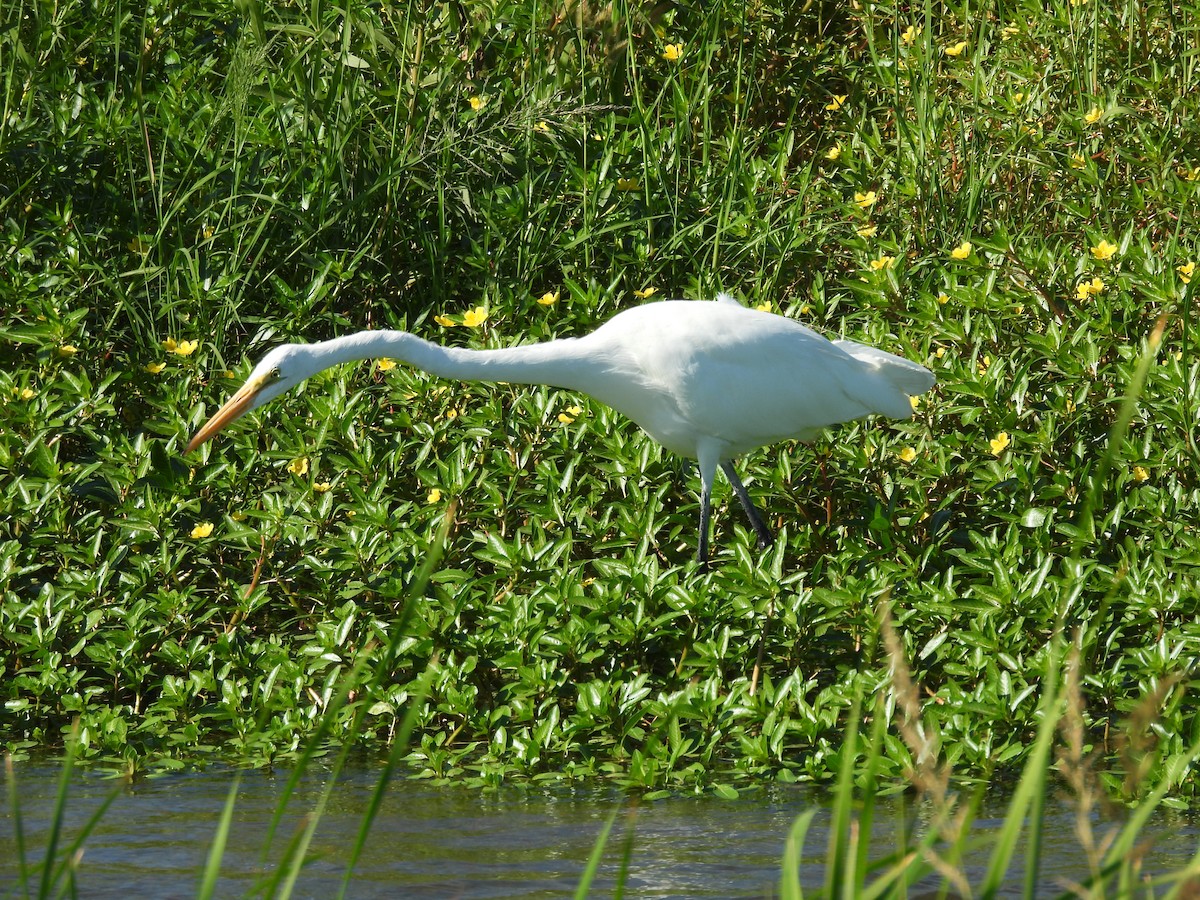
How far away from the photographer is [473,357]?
3.72 meters

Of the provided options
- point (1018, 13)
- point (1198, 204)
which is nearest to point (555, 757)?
point (1198, 204)

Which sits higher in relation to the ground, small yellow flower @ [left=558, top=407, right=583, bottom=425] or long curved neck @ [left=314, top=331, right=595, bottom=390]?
long curved neck @ [left=314, top=331, right=595, bottom=390]

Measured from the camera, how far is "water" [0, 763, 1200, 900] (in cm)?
251

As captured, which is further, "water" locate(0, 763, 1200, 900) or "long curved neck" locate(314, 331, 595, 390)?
"long curved neck" locate(314, 331, 595, 390)

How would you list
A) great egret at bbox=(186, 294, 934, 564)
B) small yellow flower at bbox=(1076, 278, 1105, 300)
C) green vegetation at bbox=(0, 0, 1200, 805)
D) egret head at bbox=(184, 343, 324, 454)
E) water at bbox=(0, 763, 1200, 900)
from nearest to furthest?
water at bbox=(0, 763, 1200, 900) < green vegetation at bbox=(0, 0, 1200, 805) < egret head at bbox=(184, 343, 324, 454) < great egret at bbox=(186, 294, 934, 564) < small yellow flower at bbox=(1076, 278, 1105, 300)

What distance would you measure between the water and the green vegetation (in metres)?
0.13

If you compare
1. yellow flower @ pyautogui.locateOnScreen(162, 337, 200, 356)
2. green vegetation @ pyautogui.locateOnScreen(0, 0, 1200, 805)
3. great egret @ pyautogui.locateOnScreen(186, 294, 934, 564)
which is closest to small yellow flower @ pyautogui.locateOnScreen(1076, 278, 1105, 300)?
green vegetation @ pyautogui.locateOnScreen(0, 0, 1200, 805)

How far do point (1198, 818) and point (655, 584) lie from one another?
1313 mm

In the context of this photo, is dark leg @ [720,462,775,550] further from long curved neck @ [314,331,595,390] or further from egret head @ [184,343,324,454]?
egret head @ [184,343,324,454]

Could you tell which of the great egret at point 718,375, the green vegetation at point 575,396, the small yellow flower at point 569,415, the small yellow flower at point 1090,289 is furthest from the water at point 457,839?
the small yellow flower at point 1090,289

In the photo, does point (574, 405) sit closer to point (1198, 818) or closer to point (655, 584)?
point (655, 584)

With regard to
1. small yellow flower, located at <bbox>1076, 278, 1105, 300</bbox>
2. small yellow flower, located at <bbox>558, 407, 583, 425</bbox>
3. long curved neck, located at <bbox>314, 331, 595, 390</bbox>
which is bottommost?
small yellow flower, located at <bbox>558, 407, 583, 425</bbox>

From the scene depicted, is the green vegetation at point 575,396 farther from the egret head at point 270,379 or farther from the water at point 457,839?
the egret head at point 270,379

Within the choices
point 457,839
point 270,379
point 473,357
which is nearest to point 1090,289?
point 473,357
